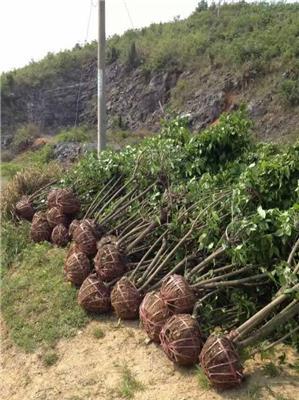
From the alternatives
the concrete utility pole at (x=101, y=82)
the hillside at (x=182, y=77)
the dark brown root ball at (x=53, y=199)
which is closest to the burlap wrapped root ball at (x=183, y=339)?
the dark brown root ball at (x=53, y=199)

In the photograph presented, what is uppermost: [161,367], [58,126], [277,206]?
[277,206]

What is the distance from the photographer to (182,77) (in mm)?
25141

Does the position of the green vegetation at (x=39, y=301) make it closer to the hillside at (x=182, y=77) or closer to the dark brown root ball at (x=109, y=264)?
the dark brown root ball at (x=109, y=264)

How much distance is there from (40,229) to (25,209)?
2.51 feet

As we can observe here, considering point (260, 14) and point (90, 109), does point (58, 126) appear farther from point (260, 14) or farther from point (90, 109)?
point (260, 14)

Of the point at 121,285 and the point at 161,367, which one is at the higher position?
the point at 121,285

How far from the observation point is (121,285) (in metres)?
5.06

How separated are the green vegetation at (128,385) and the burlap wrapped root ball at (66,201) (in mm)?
2892

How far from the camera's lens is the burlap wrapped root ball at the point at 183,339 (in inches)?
163

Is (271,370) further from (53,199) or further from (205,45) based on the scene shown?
(205,45)

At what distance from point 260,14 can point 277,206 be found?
25.5m

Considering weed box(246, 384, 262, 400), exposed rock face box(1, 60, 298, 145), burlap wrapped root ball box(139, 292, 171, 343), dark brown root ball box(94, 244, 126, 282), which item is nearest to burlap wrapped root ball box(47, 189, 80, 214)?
dark brown root ball box(94, 244, 126, 282)

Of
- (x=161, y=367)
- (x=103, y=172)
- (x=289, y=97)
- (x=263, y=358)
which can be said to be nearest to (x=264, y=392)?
(x=263, y=358)

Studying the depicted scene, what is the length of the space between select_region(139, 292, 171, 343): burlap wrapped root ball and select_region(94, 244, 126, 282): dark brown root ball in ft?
2.42
